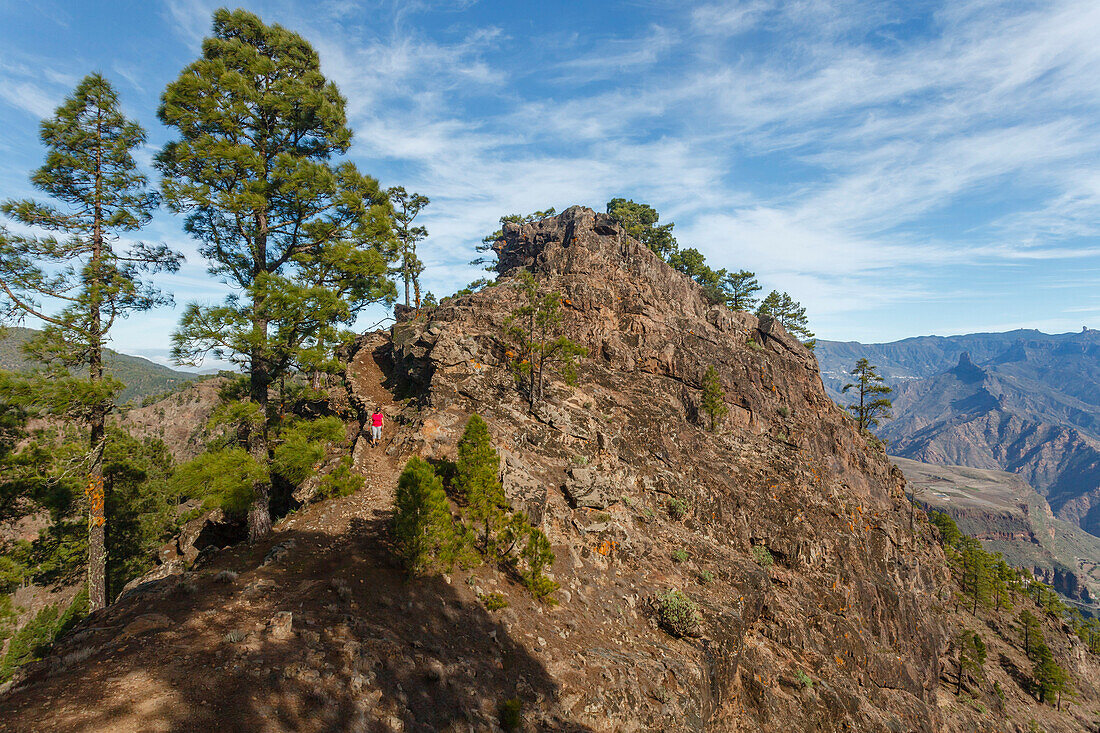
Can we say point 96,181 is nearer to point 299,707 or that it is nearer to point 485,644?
point 299,707

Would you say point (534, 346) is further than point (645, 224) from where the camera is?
No

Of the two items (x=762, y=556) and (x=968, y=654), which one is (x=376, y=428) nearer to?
(x=762, y=556)

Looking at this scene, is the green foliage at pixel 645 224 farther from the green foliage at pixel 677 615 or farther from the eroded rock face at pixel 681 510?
the green foliage at pixel 677 615

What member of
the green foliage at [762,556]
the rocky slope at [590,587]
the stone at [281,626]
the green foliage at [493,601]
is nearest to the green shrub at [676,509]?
the rocky slope at [590,587]

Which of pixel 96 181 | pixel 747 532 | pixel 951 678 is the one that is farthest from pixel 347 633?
pixel 951 678

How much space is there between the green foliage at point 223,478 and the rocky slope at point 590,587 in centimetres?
175

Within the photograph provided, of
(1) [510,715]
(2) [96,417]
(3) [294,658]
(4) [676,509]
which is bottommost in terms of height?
(4) [676,509]

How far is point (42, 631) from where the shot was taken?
2625 cm

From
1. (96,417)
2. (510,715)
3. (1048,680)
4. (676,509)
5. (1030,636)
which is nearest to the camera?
(510,715)

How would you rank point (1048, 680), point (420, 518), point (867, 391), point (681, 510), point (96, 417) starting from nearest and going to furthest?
point (420, 518) < point (96, 417) < point (681, 510) < point (1048, 680) < point (867, 391)

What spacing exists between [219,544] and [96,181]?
14.9 m

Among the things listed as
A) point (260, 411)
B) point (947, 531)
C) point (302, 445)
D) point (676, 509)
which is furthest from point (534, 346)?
point (947, 531)

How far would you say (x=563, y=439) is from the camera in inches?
1007

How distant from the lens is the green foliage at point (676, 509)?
26.4m
